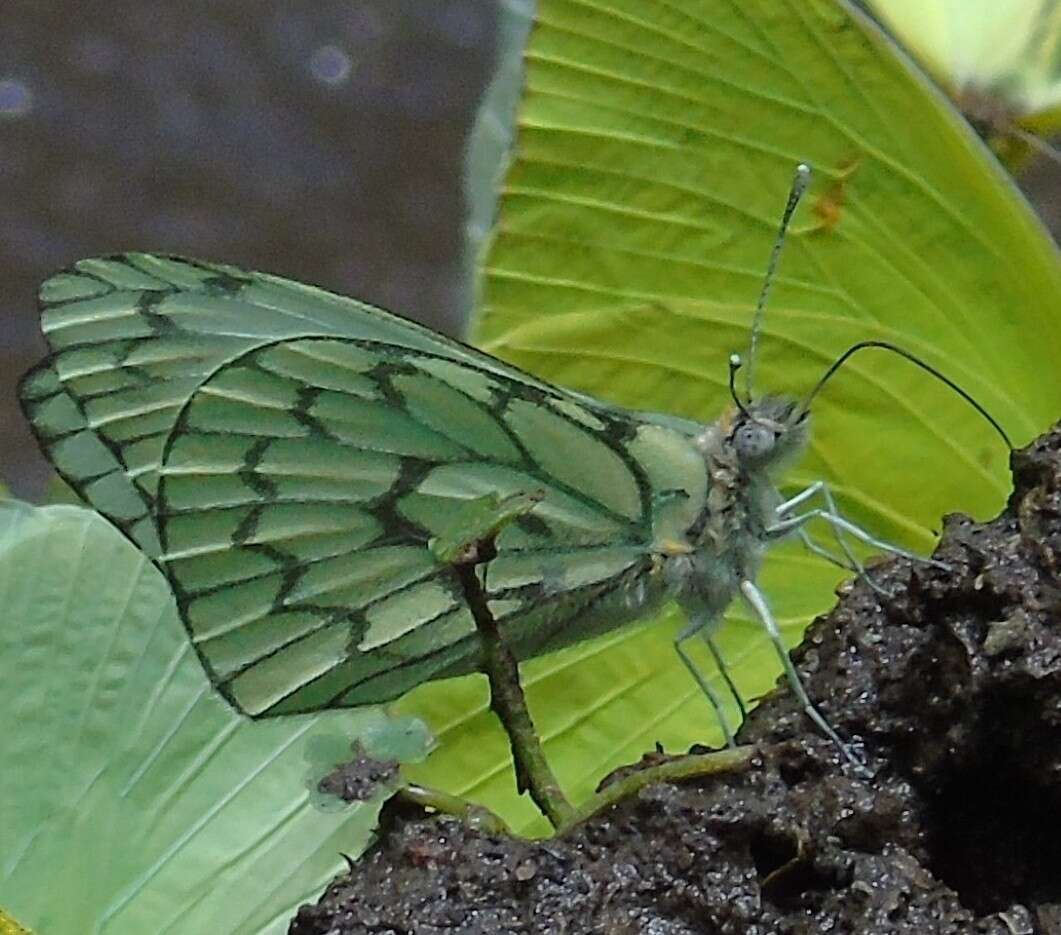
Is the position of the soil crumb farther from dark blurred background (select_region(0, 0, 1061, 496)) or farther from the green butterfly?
dark blurred background (select_region(0, 0, 1061, 496))

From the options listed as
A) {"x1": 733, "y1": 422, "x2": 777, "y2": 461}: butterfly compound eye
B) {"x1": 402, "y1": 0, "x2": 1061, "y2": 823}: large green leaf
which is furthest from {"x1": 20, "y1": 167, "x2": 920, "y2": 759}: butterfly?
{"x1": 402, "y1": 0, "x2": 1061, "y2": 823}: large green leaf

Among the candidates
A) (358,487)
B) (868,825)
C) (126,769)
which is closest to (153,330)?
(358,487)

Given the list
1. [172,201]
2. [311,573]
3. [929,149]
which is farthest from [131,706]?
[172,201]

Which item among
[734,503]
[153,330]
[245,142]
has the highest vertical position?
[245,142]

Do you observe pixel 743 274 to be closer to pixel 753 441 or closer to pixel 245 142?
pixel 753 441

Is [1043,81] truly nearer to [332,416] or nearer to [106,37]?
[332,416]
